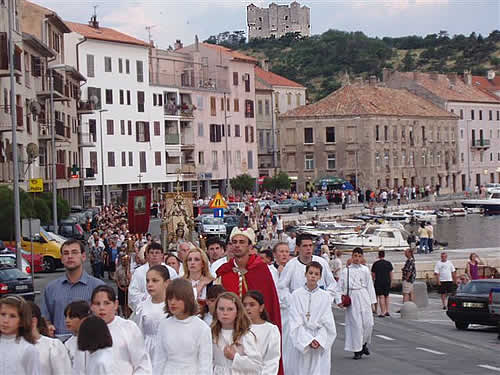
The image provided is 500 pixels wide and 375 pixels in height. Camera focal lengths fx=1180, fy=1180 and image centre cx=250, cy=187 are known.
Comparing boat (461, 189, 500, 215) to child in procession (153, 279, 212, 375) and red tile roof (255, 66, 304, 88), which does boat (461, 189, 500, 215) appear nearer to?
red tile roof (255, 66, 304, 88)

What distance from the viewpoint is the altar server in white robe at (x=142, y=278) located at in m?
13.1

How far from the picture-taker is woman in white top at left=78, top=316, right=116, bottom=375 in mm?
8516

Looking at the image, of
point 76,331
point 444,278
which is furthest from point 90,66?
point 76,331

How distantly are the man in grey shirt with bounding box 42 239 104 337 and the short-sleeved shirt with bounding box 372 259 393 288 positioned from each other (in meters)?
16.5

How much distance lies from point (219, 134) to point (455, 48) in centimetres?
10034

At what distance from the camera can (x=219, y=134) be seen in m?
102

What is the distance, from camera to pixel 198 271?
12.5 meters

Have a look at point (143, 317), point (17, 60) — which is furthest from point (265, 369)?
point (17, 60)

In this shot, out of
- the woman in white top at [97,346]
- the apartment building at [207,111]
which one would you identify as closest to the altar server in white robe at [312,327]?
the woman in white top at [97,346]

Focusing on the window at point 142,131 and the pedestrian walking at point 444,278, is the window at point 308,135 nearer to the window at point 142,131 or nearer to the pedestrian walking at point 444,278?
the window at point 142,131

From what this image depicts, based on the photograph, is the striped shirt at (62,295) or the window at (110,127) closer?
the striped shirt at (62,295)

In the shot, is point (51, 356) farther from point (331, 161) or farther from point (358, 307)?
point (331, 161)

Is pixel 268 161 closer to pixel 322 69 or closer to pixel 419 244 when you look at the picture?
pixel 419 244

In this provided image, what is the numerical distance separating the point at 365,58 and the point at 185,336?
177398mm
